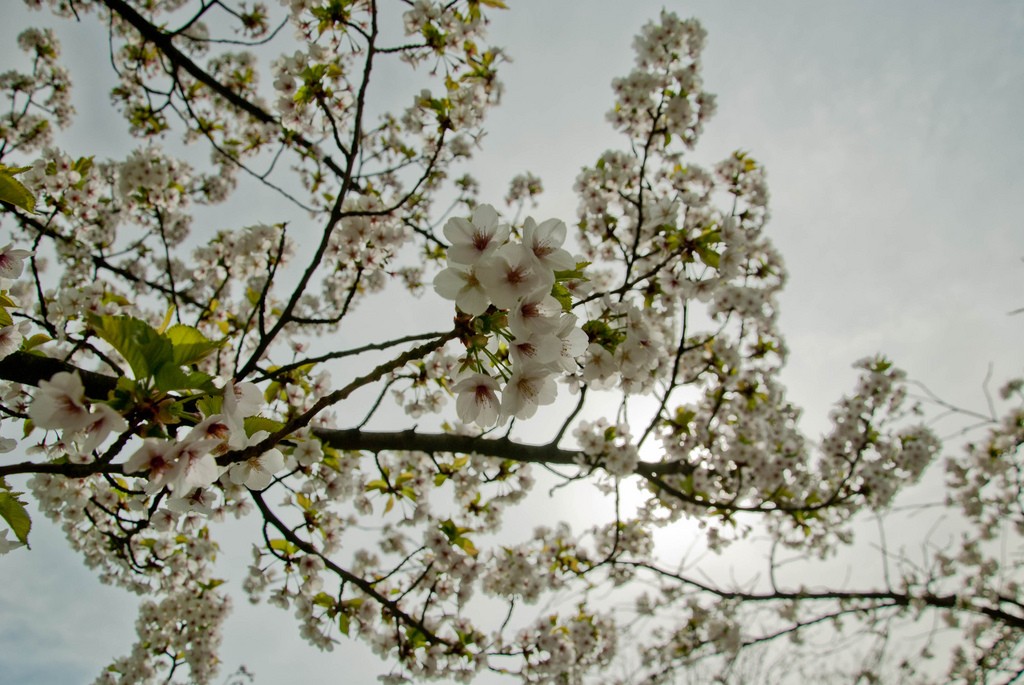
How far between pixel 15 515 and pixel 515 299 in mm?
1339

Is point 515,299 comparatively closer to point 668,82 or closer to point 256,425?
point 256,425

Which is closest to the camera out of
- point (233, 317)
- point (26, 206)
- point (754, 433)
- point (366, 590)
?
point (26, 206)

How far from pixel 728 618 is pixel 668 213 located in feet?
17.3

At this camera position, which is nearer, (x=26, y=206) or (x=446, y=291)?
(x=446, y=291)

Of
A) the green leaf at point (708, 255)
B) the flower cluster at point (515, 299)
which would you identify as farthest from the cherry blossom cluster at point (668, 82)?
the flower cluster at point (515, 299)

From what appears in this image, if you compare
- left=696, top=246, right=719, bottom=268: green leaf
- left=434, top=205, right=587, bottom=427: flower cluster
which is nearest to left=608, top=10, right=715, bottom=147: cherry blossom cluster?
left=696, top=246, right=719, bottom=268: green leaf

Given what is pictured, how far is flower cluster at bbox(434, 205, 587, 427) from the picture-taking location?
1216 mm

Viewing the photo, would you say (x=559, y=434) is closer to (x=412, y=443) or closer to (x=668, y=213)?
(x=412, y=443)

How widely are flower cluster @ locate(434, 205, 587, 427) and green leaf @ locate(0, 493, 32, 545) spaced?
115cm

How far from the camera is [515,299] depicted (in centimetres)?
123

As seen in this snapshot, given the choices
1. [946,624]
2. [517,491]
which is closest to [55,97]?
[517,491]

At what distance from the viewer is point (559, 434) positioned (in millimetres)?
3396

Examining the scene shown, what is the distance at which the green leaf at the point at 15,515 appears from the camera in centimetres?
134

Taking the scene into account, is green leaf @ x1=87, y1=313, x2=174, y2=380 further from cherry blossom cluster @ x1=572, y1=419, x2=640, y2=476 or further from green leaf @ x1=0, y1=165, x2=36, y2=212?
cherry blossom cluster @ x1=572, y1=419, x2=640, y2=476
